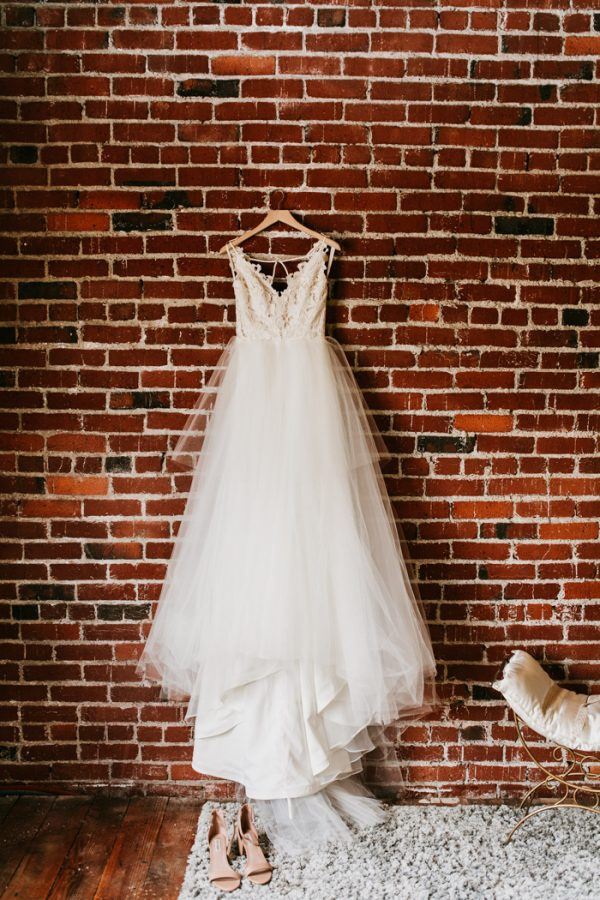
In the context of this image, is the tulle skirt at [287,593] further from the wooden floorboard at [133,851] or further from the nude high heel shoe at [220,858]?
the wooden floorboard at [133,851]

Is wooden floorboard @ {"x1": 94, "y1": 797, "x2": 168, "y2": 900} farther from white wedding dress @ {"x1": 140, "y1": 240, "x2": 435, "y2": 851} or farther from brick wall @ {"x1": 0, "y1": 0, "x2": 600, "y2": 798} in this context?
white wedding dress @ {"x1": 140, "y1": 240, "x2": 435, "y2": 851}

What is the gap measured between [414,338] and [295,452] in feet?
2.01

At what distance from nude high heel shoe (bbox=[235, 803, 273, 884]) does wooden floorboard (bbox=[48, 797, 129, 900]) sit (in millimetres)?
419

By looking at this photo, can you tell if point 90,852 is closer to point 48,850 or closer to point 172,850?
point 48,850

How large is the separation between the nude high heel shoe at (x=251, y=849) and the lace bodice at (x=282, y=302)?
5.14 feet

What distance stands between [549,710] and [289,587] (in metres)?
0.93

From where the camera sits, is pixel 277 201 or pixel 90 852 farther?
pixel 277 201

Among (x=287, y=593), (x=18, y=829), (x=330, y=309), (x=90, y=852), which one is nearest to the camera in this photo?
(x=287, y=593)

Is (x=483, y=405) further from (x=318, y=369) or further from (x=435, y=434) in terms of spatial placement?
(x=318, y=369)

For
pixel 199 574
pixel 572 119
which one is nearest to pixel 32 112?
pixel 199 574

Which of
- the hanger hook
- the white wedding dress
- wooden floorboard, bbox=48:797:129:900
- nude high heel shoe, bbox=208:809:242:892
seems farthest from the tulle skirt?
the hanger hook

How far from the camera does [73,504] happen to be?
2.55 metres

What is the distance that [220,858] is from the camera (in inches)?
87.4

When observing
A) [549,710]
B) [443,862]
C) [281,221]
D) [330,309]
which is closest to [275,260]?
[281,221]
